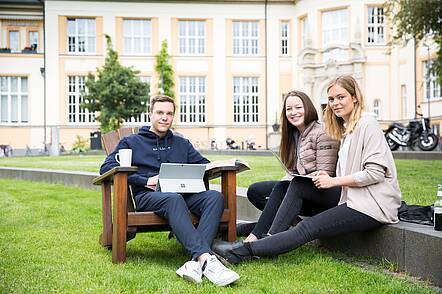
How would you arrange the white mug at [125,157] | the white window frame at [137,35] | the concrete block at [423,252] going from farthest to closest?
the white window frame at [137,35], the white mug at [125,157], the concrete block at [423,252]

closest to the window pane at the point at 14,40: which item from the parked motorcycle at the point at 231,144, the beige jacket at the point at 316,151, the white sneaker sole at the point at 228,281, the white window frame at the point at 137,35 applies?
the white window frame at the point at 137,35

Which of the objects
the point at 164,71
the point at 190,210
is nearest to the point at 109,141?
the point at 190,210

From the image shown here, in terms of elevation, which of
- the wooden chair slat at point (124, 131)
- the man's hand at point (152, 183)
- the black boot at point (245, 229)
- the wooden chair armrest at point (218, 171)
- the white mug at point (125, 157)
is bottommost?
the black boot at point (245, 229)

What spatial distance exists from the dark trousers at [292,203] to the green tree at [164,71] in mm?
24958

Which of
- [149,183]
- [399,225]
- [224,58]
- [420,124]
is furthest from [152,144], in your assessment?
[224,58]

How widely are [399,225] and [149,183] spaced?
1711 mm

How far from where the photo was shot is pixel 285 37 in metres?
30.2

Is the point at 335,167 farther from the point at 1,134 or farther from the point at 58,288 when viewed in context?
the point at 1,134

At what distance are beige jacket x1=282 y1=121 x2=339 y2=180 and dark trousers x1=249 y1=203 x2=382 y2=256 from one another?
1.57 ft

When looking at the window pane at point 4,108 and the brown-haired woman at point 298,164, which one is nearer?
the brown-haired woman at point 298,164

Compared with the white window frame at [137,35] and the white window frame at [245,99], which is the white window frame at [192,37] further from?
the white window frame at [245,99]

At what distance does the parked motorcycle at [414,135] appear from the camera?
17188 mm

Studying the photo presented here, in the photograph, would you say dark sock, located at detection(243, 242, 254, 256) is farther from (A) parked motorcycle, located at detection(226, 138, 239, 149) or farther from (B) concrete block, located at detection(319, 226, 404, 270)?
(A) parked motorcycle, located at detection(226, 138, 239, 149)

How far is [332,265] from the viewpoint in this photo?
4117 mm
